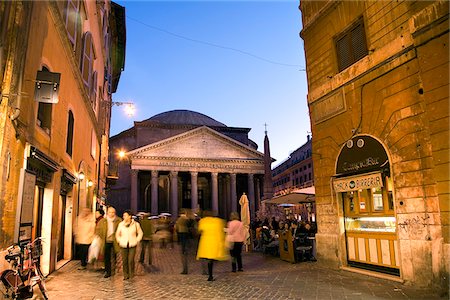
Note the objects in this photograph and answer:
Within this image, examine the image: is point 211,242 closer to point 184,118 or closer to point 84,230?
point 84,230

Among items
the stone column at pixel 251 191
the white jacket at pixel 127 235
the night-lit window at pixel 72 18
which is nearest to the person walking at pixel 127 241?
the white jacket at pixel 127 235

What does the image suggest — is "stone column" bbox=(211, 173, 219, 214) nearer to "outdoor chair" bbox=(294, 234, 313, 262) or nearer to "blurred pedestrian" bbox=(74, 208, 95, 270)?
"outdoor chair" bbox=(294, 234, 313, 262)

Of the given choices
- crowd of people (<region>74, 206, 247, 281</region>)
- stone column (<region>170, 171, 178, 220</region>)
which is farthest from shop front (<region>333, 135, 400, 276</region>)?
stone column (<region>170, 171, 178, 220</region>)

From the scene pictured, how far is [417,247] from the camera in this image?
6352mm

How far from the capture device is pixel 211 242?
757 centimetres

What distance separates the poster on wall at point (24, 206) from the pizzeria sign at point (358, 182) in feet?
21.1

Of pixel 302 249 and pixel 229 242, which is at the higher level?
pixel 229 242

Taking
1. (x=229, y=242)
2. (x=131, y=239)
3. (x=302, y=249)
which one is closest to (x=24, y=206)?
(x=131, y=239)

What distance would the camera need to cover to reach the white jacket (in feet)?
25.7

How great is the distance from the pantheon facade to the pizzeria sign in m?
29.4

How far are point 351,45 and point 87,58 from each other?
8.95 meters

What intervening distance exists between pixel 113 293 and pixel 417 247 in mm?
5454

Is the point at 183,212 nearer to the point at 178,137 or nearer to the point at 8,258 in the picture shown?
the point at 8,258

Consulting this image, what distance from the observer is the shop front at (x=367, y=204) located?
724 cm
